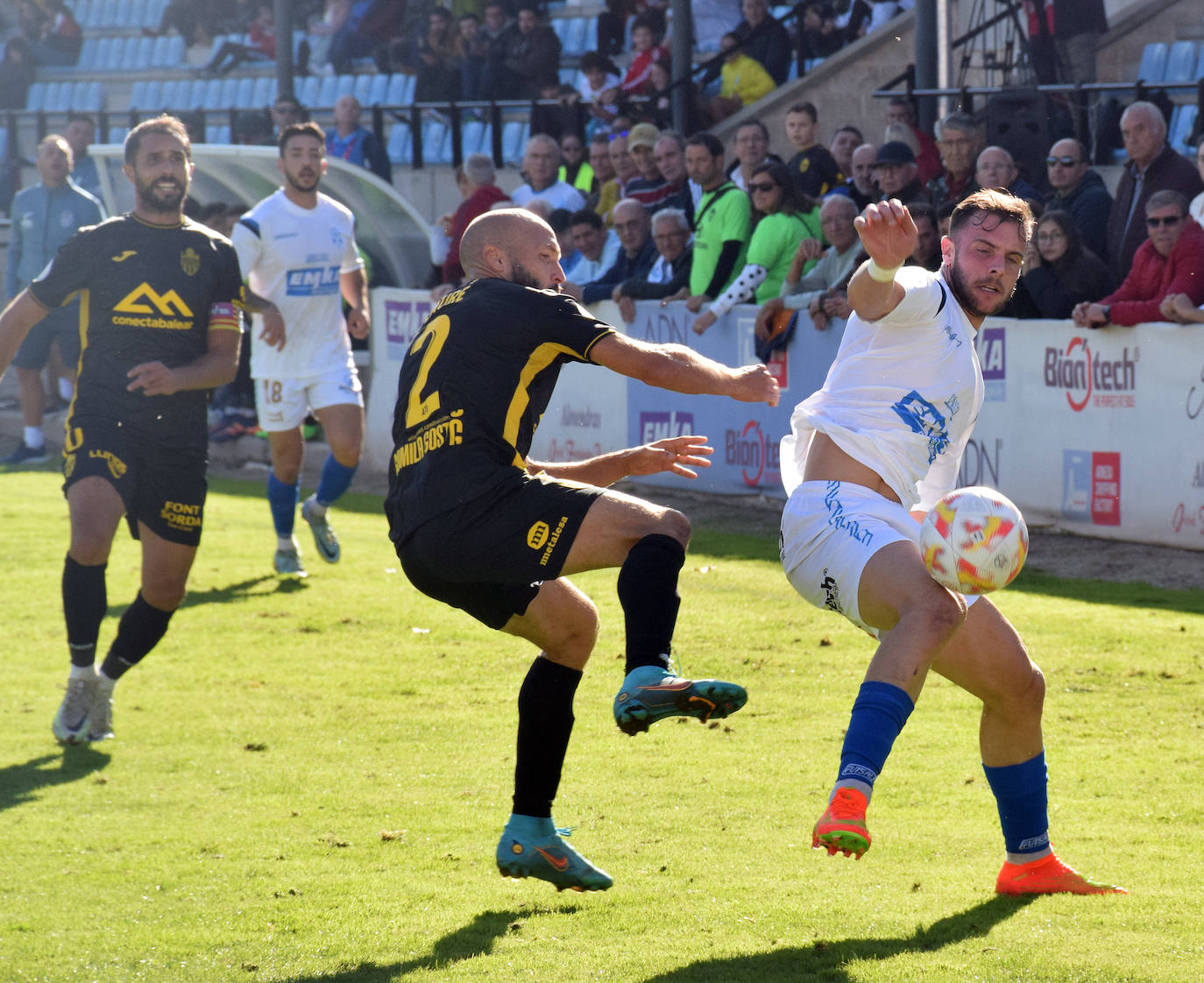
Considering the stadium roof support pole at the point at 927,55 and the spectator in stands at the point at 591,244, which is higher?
the stadium roof support pole at the point at 927,55

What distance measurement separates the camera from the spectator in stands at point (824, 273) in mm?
A: 10672

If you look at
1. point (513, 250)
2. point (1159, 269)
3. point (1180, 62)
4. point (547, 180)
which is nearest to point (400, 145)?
point (547, 180)

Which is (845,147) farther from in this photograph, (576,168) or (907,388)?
(907,388)

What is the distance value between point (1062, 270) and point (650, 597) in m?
6.68

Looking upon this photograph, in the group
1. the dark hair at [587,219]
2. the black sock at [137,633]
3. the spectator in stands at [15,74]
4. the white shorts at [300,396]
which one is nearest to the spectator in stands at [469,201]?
the dark hair at [587,219]

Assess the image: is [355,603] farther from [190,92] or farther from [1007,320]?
[190,92]

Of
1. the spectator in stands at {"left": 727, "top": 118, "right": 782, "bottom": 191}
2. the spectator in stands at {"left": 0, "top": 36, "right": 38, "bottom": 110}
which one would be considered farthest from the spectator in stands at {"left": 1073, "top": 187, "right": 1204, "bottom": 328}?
the spectator in stands at {"left": 0, "top": 36, "right": 38, "bottom": 110}

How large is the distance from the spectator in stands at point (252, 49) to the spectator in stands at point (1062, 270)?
17439 mm

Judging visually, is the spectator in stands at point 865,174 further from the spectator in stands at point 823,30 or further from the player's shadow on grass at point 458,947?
the player's shadow on grass at point 458,947

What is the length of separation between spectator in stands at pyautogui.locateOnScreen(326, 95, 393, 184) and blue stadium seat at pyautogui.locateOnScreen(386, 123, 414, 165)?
2088 millimetres

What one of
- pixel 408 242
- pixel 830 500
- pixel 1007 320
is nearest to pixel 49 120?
pixel 408 242

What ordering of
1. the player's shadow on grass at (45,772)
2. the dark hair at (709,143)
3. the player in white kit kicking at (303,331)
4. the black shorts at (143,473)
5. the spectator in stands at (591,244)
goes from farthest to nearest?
the spectator in stands at (591,244) < the dark hair at (709,143) < the player in white kit kicking at (303,331) < the black shorts at (143,473) < the player's shadow on grass at (45,772)

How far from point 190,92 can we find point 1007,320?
59.3 ft

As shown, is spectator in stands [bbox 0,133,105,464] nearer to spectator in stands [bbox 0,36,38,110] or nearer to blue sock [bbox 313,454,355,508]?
blue sock [bbox 313,454,355,508]
